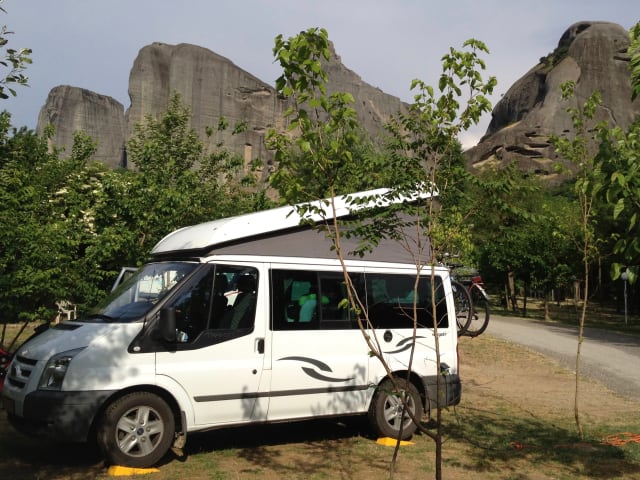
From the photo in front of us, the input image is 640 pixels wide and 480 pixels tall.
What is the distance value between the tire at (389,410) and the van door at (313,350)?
0.56 feet

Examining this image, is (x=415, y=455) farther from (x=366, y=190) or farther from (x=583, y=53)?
(x=583, y=53)

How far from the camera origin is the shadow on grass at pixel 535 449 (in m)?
6.80

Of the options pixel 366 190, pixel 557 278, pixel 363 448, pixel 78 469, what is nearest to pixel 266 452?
pixel 363 448

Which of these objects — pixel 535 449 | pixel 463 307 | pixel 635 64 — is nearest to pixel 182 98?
pixel 463 307

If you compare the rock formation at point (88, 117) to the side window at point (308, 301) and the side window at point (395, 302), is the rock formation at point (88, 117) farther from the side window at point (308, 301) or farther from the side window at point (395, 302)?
the side window at point (308, 301)

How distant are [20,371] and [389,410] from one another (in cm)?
407

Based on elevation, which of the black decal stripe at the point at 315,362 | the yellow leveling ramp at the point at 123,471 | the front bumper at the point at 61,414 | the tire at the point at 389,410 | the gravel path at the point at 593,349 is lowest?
the gravel path at the point at 593,349

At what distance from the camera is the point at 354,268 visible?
7637 millimetres

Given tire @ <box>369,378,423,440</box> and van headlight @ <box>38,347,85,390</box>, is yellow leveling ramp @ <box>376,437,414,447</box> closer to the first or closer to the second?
tire @ <box>369,378,423,440</box>

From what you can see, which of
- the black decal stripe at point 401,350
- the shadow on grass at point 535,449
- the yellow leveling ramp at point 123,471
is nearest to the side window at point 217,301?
the yellow leveling ramp at point 123,471

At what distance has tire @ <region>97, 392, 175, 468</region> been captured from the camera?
5.95 meters

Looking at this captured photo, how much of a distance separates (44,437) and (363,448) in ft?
11.2

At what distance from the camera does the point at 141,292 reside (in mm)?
6867

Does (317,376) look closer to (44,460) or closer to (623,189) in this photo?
(44,460)
